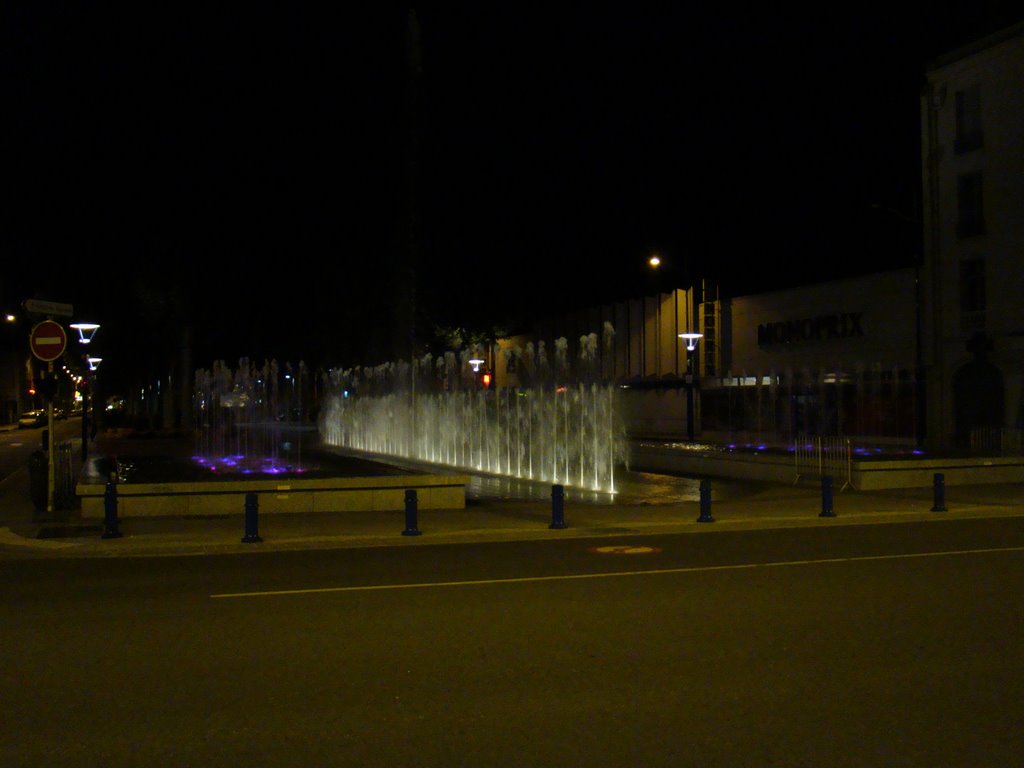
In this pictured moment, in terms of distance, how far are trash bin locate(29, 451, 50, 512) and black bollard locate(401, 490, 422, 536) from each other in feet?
23.2

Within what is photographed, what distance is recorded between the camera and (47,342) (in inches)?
675

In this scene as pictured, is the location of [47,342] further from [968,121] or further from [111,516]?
[968,121]

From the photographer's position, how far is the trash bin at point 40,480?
1800 cm

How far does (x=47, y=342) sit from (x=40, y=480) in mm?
2607

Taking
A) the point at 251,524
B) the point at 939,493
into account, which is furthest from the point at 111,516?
the point at 939,493

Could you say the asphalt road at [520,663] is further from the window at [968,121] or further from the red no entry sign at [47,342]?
the window at [968,121]

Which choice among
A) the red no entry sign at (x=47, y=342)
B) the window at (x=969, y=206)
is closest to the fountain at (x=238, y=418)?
the red no entry sign at (x=47, y=342)

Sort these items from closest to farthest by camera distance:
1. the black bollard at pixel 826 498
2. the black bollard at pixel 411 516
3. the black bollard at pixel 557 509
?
the black bollard at pixel 411 516
the black bollard at pixel 557 509
the black bollard at pixel 826 498

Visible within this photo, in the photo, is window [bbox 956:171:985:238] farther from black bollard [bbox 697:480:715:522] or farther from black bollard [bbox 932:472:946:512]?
black bollard [bbox 697:480:715:522]

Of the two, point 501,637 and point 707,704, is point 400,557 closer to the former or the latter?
point 501,637

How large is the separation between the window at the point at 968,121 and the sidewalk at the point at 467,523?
19.4m

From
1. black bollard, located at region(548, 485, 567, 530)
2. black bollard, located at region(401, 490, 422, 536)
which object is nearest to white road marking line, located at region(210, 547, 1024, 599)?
black bollard, located at region(548, 485, 567, 530)

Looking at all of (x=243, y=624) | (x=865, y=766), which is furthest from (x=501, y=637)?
(x=865, y=766)

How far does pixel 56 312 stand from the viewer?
702 inches
